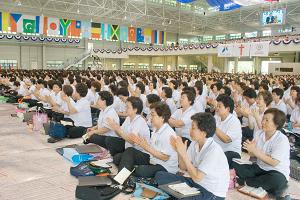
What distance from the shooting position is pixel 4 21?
28.6m

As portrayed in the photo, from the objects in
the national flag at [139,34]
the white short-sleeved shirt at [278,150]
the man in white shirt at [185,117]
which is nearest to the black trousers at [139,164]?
the man in white shirt at [185,117]

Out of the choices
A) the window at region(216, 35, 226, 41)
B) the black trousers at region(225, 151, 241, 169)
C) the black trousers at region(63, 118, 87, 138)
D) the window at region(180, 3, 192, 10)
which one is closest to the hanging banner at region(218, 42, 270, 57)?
the window at region(180, 3, 192, 10)

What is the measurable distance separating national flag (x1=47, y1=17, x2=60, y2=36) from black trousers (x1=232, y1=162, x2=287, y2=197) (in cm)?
3021

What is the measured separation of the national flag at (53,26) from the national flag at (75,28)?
1536 mm

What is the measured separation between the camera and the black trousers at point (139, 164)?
432cm

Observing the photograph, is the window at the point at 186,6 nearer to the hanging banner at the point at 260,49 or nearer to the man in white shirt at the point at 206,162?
the hanging banner at the point at 260,49

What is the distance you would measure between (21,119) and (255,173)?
7.08 metres

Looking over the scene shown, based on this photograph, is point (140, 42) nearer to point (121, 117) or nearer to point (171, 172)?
point (121, 117)

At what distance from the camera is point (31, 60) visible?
3209 cm

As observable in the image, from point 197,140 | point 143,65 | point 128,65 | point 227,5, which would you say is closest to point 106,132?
point 197,140

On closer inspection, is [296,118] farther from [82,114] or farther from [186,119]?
[82,114]

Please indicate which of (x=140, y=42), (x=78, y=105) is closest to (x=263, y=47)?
(x=78, y=105)

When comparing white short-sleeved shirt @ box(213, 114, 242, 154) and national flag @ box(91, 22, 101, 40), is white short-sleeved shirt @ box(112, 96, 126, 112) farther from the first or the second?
national flag @ box(91, 22, 101, 40)

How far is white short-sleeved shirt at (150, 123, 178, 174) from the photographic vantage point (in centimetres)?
396
